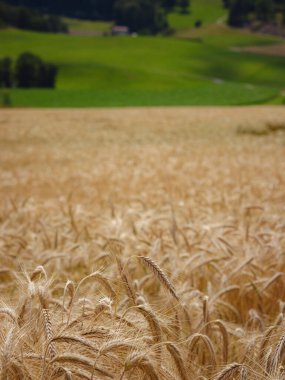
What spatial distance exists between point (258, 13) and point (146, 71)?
90843 mm

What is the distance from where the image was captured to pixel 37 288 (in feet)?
5.30

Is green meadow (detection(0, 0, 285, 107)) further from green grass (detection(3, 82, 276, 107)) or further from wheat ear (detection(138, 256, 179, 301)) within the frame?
wheat ear (detection(138, 256, 179, 301))

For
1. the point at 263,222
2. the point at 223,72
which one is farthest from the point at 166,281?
the point at 223,72

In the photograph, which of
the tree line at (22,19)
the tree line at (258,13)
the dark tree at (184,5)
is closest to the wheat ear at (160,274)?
the tree line at (22,19)

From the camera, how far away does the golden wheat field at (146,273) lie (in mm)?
1407

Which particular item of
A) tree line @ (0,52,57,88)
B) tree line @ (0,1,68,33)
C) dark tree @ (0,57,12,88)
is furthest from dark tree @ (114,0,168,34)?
dark tree @ (0,57,12,88)

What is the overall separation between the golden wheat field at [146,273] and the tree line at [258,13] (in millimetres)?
156544

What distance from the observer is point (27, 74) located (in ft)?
238

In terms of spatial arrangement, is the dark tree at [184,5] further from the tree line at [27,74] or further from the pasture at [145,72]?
the tree line at [27,74]

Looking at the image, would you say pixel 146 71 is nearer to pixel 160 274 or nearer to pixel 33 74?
pixel 33 74

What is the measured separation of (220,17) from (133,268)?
18505 cm

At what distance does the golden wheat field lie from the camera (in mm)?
1407

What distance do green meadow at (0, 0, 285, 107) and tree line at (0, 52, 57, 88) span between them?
6.91ft

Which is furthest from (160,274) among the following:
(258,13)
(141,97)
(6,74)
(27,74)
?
(258,13)
